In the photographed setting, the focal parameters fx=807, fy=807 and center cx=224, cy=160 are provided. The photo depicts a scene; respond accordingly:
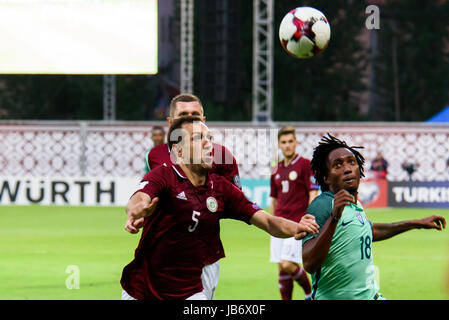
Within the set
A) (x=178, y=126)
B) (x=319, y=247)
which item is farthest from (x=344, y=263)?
(x=178, y=126)

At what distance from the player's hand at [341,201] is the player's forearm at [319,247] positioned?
92 mm

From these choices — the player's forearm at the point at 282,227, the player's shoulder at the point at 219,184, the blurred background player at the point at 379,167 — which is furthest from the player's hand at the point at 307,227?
the blurred background player at the point at 379,167

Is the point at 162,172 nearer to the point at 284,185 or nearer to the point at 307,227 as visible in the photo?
the point at 307,227

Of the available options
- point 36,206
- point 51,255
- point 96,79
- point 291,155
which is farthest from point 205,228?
point 96,79

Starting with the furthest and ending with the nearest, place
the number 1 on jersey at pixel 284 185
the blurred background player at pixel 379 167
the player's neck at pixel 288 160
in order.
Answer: the blurred background player at pixel 379 167, the player's neck at pixel 288 160, the number 1 on jersey at pixel 284 185

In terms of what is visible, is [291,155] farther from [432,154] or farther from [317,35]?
[432,154]

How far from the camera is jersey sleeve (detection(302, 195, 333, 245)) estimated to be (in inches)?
203

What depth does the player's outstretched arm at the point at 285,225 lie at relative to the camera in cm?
500

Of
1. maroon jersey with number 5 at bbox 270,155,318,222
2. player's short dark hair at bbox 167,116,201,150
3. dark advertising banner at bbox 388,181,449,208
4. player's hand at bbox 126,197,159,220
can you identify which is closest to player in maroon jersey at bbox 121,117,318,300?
player's short dark hair at bbox 167,116,201,150

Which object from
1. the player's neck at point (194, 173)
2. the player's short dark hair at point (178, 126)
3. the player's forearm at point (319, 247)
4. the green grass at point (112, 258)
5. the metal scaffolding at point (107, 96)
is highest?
the metal scaffolding at point (107, 96)

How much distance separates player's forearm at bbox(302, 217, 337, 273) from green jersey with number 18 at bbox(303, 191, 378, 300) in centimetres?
9

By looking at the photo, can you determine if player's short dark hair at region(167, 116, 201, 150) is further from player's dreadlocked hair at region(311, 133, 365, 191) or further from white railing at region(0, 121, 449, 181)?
white railing at region(0, 121, 449, 181)

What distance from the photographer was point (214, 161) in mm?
6805

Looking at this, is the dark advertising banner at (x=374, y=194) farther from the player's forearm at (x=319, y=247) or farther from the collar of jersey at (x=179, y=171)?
the player's forearm at (x=319, y=247)
